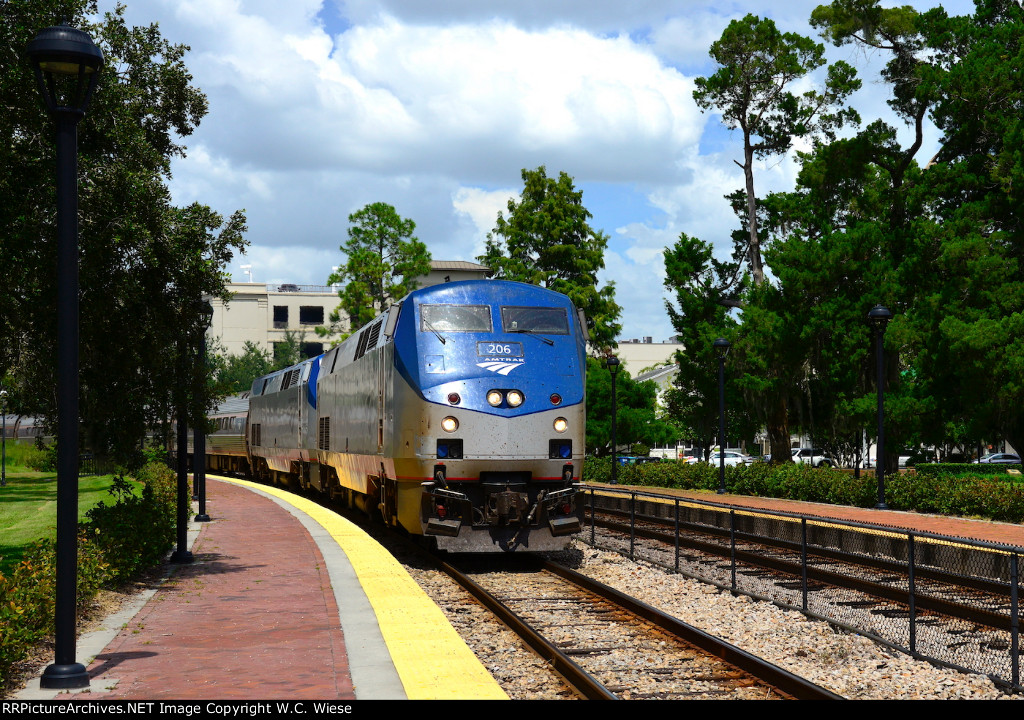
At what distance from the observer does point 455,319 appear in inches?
614

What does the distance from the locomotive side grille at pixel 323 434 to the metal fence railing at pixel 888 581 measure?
763cm

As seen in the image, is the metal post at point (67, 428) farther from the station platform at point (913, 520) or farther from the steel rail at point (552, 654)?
the station platform at point (913, 520)

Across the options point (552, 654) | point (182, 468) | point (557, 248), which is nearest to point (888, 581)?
point (552, 654)

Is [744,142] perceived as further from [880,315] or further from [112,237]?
[112,237]

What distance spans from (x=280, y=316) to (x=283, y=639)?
319 ft

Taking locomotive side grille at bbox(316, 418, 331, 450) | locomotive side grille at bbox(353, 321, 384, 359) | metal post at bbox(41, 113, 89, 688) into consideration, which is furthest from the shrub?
locomotive side grille at bbox(316, 418, 331, 450)

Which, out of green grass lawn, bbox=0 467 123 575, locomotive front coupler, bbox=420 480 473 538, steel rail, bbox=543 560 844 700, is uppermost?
locomotive front coupler, bbox=420 480 473 538

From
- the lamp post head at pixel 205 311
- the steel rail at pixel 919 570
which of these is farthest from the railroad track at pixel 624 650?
the lamp post head at pixel 205 311


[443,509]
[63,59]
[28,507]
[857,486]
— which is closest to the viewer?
[63,59]

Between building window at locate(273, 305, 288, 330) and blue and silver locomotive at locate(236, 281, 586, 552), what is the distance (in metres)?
89.6

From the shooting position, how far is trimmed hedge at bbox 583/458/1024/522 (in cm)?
2195

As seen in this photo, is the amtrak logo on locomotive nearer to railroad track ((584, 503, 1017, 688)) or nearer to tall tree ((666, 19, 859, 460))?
railroad track ((584, 503, 1017, 688))

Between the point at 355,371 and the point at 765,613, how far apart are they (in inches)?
408

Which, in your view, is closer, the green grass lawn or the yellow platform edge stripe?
the yellow platform edge stripe
